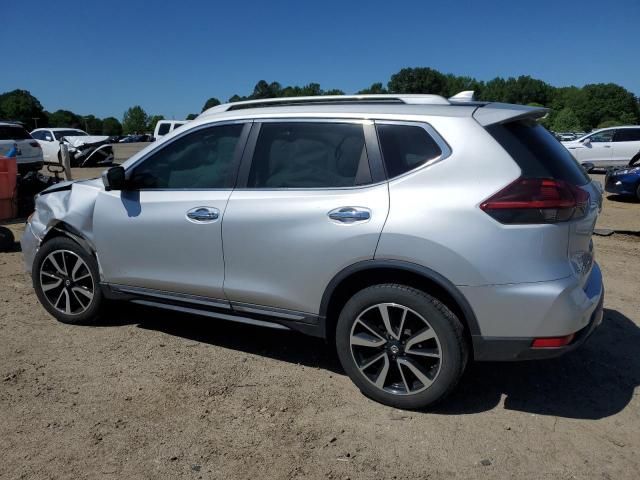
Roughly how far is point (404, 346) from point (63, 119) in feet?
444

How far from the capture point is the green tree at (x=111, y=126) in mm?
143750

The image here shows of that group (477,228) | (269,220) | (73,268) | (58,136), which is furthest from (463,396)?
(58,136)

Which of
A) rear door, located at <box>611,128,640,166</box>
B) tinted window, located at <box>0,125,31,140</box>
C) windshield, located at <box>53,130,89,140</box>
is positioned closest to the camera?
tinted window, located at <box>0,125,31,140</box>

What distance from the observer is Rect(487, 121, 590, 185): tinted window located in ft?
9.53

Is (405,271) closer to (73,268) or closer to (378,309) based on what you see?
(378,309)

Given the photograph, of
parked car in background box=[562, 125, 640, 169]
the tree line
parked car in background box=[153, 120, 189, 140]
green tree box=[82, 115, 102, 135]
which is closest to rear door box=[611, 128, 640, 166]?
parked car in background box=[562, 125, 640, 169]

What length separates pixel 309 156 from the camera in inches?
136

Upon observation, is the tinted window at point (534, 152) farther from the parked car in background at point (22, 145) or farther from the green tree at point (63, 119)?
the green tree at point (63, 119)

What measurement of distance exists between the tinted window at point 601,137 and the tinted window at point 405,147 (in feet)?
62.3

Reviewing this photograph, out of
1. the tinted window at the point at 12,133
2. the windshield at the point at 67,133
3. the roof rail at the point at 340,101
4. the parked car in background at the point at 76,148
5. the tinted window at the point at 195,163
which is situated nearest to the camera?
the roof rail at the point at 340,101

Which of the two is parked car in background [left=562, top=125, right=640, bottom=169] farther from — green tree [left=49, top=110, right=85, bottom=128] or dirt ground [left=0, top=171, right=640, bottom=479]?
green tree [left=49, top=110, right=85, bottom=128]

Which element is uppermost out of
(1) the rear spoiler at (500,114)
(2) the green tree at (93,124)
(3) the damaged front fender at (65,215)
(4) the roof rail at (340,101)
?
(2) the green tree at (93,124)

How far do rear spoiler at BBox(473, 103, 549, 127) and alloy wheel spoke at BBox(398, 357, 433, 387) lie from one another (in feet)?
4.58

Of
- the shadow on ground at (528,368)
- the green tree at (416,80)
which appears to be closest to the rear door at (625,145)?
the shadow on ground at (528,368)
